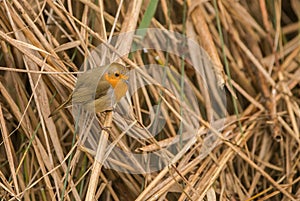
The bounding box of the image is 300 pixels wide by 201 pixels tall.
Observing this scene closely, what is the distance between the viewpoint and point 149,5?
1532 millimetres

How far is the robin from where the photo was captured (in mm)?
1311

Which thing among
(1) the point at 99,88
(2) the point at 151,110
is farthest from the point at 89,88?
(2) the point at 151,110

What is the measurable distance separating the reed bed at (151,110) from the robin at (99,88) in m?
0.04

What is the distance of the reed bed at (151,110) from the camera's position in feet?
4.52

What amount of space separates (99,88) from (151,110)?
11.0 inches

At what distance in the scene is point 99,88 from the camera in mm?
1317

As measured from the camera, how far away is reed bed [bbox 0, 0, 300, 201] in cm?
138

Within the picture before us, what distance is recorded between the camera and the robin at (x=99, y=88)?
131 cm

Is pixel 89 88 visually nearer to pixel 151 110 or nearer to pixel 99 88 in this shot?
pixel 99 88

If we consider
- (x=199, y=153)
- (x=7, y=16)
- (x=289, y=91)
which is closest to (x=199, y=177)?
(x=199, y=153)

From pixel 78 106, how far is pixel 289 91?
754 mm

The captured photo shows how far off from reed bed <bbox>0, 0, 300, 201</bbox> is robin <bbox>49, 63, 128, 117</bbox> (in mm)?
38

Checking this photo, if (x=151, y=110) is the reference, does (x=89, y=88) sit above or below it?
above

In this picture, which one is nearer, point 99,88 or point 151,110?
point 99,88
